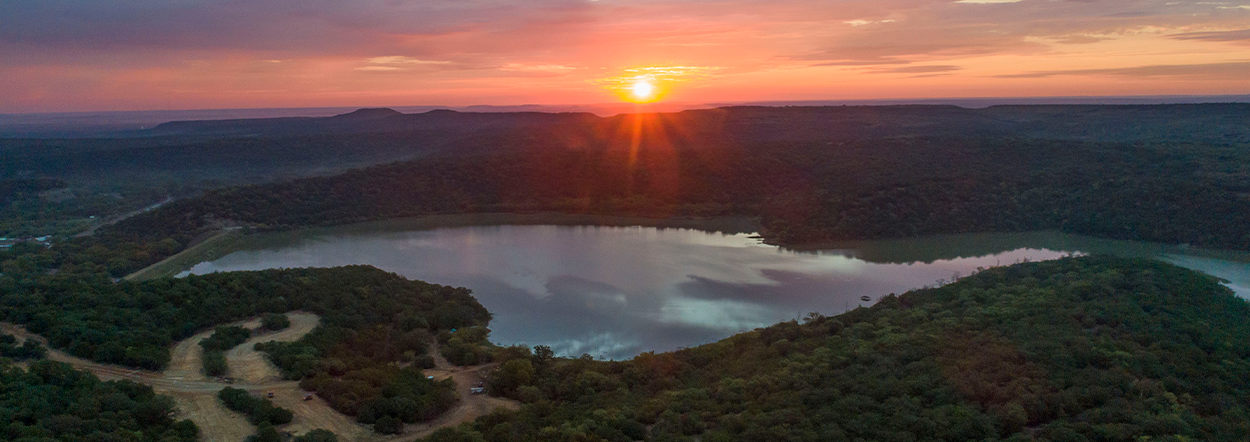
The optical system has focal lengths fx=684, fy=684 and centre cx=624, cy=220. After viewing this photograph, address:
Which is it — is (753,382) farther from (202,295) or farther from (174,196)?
(174,196)

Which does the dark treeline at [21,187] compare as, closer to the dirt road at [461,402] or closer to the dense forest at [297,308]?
the dense forest at [297,308]

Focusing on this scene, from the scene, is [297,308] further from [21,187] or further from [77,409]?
[21,187]

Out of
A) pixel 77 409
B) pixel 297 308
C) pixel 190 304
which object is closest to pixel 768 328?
pixel 297 308

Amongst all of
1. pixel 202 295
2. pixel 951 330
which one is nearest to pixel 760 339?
pixel 951 330

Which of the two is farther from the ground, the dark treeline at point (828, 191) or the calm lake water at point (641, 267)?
the dark treeline at point (828, 191)

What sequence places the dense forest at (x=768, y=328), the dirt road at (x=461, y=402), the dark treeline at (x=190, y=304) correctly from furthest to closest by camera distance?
the dark treeline at (x=190, y=304) < the dirt road at (x=461, y=402) < the dense forest at (x=768, y=328)

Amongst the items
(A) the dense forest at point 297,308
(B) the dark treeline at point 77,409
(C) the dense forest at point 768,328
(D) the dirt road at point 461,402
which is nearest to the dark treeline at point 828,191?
(C) the dense forest at point 768,328
